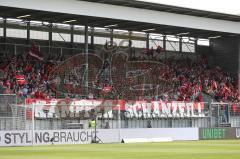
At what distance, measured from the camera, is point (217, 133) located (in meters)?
49.3

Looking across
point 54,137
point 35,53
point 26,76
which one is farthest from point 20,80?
point 54,137

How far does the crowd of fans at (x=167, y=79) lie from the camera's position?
4781 cm

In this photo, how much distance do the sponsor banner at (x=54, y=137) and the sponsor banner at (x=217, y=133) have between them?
8.08m

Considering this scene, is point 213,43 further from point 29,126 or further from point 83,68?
point 29,126

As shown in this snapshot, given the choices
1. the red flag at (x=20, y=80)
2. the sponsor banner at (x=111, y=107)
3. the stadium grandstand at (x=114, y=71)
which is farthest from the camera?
the red flag at (x=20, y=80)

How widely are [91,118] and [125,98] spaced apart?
9.20 metres

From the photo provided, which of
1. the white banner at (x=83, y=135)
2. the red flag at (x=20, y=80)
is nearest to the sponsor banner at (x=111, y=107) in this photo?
the white banner at (x=83, y=135)

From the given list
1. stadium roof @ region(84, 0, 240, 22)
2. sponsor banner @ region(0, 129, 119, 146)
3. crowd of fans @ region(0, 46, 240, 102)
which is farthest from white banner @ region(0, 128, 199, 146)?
stadium roof @ region(84, 0, 240, 22)

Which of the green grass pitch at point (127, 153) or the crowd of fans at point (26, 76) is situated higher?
the crowd of fans at point (26, 76)

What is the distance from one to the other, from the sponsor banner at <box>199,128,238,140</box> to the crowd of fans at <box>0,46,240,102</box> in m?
6.69

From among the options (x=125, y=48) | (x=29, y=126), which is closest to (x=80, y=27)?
(x=125, y=48)

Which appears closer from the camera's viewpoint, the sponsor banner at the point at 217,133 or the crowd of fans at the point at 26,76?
the crowd of fans at the point at 26,76

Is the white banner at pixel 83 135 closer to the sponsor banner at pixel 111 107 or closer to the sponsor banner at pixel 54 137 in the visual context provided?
the sponsor banner at pixel 54 137

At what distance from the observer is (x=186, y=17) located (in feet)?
183
